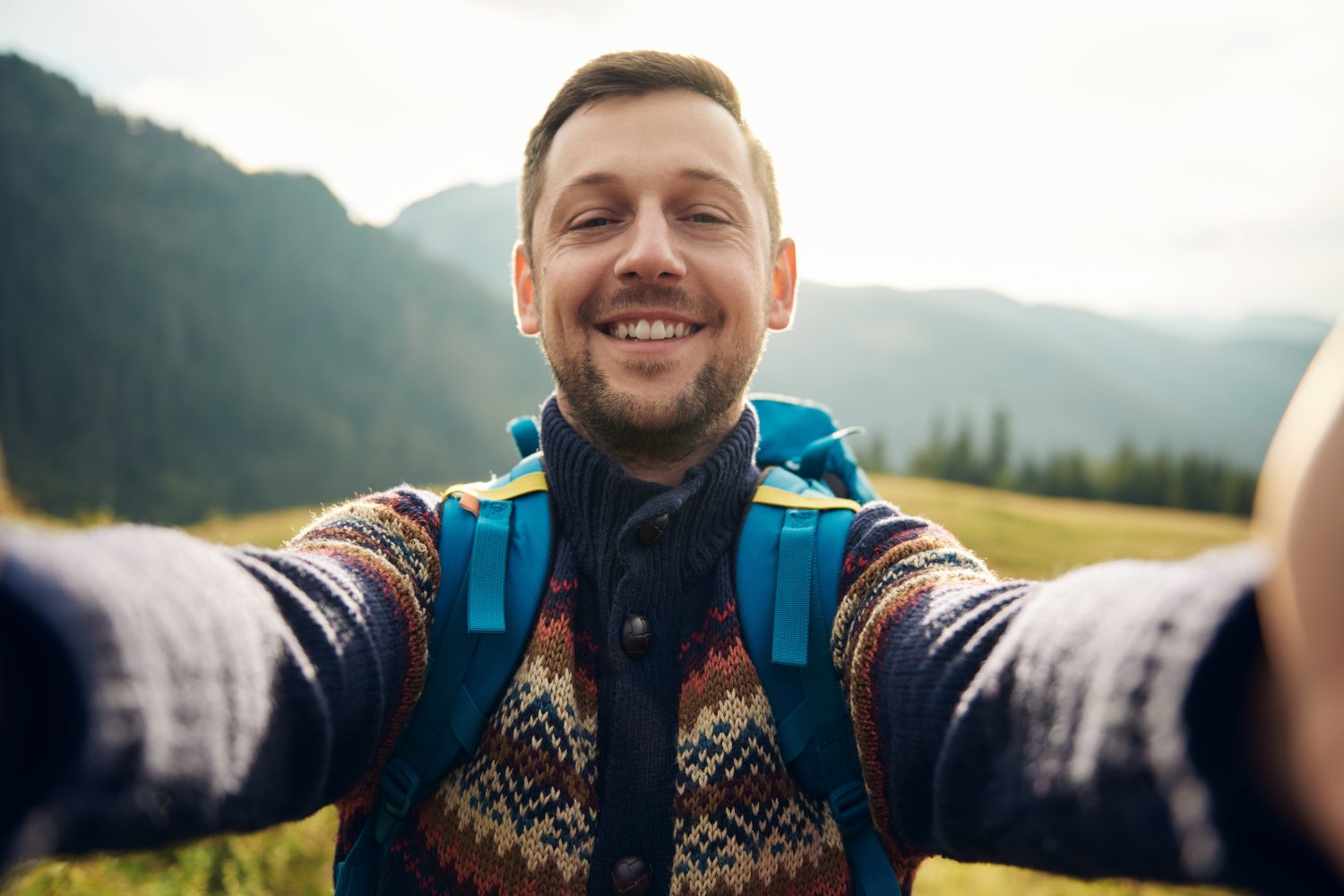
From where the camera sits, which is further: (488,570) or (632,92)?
(632,92)

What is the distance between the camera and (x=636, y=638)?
2486mm

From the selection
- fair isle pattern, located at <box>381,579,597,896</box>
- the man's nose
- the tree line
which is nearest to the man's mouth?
the man's nose

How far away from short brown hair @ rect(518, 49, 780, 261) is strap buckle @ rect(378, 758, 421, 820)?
2379 mm

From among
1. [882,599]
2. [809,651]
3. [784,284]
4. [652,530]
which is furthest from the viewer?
[784,284]

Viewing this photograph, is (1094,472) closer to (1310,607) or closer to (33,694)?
(1310,607)

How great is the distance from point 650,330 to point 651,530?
88cm

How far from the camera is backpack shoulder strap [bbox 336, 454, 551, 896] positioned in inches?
90.7

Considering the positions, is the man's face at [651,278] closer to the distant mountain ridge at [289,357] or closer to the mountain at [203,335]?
the distant mountain ridge at [289,357]

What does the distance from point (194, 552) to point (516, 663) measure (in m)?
1.11

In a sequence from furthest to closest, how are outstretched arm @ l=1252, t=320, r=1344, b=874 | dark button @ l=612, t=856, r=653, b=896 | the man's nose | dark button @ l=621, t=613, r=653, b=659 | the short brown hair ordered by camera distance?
the short brown hair
the man's nose
dark button @ l=621, t=613, r=653, b=659
dark button @ l=612, t=856, r=653, b=896
outstretched arm @ l=1252, t=320, r=1344, b=874

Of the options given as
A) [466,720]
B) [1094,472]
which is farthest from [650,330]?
[1094,472]

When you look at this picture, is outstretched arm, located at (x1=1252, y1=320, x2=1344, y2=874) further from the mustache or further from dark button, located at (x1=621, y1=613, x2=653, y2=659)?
the mustache

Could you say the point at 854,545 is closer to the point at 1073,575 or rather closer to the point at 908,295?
the point at 1073,575

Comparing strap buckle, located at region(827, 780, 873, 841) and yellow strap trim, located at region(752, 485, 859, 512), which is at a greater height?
yellow strap trim, located at region(752, 485, 859, 512)
